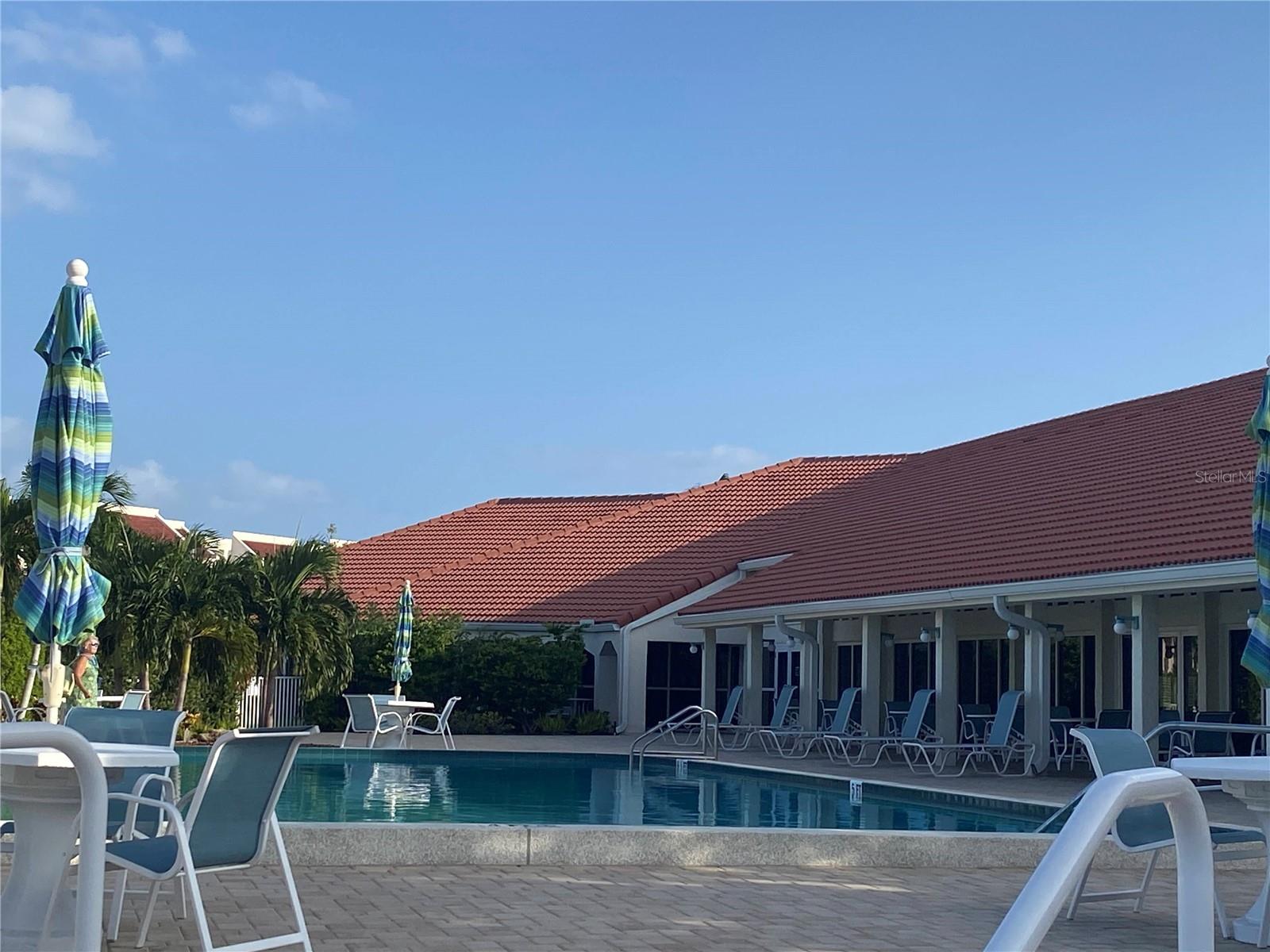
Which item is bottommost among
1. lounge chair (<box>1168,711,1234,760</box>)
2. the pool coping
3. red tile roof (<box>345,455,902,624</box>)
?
the pool coping

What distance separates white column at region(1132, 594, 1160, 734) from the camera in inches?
648

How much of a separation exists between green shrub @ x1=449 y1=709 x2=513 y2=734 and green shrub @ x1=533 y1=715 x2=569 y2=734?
67 cm

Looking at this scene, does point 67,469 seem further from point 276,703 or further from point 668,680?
point 668,680

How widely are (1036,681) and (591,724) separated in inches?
456

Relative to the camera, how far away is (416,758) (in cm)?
2064

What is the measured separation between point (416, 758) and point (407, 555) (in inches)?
588

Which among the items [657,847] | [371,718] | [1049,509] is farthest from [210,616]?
[657,847]

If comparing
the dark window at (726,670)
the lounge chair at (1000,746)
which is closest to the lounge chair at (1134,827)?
Result: the lounge chair at (1000,746)

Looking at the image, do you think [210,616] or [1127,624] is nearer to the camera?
[1127,624]

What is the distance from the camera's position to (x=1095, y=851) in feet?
7.85

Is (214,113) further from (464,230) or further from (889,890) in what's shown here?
(889,890)

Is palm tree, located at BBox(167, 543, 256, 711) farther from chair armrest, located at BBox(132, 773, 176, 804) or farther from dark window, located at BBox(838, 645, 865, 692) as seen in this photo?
chair armrest, located at BBox(132, 773, 176, 804)

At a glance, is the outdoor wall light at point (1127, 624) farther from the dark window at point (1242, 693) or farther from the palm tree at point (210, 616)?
the palm tree at point (210, 616)

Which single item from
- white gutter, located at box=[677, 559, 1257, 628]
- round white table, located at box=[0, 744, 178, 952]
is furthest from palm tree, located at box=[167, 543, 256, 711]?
round white table, located at box=[0, 744, 178, 952]
